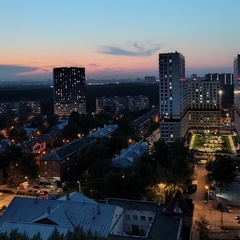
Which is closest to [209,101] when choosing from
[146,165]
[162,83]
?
→ [162,83]

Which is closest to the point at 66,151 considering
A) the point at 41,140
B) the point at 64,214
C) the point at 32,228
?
the point at 41,140

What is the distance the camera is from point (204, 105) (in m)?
83.9

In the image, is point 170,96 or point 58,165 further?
point 170,96

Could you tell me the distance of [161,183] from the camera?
3017 cm

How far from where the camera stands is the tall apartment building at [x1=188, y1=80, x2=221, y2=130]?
81.5 meters

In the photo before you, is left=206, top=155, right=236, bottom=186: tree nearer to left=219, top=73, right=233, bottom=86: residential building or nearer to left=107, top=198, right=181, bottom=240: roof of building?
left=107, top=198, right=181, bottom=240: roof of building

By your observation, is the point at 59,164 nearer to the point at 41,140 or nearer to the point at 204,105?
the point at 41,140

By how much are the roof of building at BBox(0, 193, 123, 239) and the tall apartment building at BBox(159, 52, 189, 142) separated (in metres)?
39.7

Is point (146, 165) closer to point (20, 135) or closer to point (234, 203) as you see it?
point (234, 203)

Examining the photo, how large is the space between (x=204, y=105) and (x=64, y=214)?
67.6 metres

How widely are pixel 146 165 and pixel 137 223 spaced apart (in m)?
11.1

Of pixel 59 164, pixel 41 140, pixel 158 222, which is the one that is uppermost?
pixel 41 140

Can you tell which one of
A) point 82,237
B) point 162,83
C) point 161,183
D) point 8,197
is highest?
point 162,83

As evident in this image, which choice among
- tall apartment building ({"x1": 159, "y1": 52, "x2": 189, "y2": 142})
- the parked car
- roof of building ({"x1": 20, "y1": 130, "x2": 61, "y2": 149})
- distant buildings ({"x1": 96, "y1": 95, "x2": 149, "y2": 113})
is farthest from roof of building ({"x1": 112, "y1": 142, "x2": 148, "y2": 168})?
distant buildings ({"x1": 96, "y1": 95, "x2": 149, "y2": 113})
